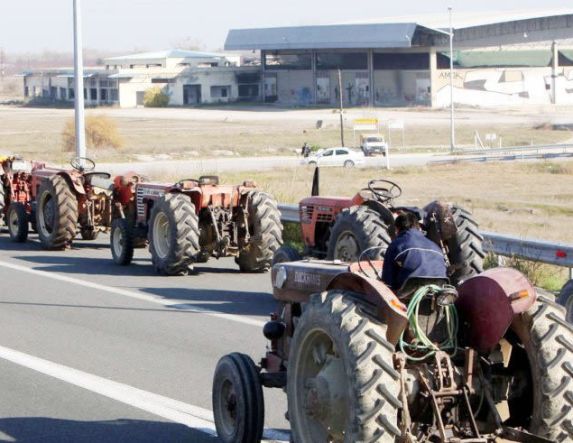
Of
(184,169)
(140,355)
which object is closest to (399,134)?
(184,169)

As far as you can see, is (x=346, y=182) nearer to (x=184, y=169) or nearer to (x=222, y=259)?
(x=184, y=169)

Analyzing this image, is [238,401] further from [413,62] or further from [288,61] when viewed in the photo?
[288,61]

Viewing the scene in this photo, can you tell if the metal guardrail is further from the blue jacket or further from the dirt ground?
the dirt ground

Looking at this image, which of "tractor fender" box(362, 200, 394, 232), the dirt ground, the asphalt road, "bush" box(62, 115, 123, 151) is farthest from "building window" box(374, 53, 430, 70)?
"tractor fender" box(362, 200, 394, 232)

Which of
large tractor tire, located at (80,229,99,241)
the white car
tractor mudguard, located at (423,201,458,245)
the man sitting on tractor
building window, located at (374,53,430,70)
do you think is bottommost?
large tractor tire, located at (80,229,99,241)

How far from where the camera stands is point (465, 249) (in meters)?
13.9

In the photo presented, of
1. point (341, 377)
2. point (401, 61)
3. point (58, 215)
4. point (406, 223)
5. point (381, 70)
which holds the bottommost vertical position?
point (341, 377)

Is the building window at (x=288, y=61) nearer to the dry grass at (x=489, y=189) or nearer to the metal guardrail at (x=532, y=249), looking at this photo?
the dry grass at (x=489, y=189)

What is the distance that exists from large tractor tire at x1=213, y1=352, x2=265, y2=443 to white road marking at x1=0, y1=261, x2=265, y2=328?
5107 millimetres

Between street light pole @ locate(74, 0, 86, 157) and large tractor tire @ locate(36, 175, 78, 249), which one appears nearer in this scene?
large tractor tire @ locate(36, 175, 78, 249)

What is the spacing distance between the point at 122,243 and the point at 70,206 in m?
2.37

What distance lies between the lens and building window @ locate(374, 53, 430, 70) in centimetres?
12094

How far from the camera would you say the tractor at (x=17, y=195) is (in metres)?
23.1

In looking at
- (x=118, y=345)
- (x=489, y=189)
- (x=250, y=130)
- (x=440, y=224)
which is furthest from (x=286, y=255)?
(x=250, y=130)
